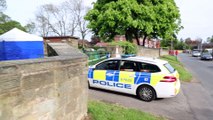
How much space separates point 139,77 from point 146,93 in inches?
24.6

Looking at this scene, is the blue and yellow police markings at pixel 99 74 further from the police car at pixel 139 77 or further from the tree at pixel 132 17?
the tree at pixel 132 17

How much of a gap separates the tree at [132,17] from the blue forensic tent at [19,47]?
1167 centimetres

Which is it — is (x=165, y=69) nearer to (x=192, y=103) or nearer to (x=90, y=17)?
(x=192, y=103)

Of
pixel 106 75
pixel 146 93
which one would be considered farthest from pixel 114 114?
pixel 106 75

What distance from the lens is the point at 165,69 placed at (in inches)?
312

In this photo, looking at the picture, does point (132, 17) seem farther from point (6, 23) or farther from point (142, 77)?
point (6, 23)

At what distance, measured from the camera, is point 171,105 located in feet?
25.9

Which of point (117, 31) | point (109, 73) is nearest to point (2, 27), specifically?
point (117, 31)

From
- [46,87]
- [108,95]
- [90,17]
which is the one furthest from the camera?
[90,17]

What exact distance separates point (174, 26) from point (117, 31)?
296 inches

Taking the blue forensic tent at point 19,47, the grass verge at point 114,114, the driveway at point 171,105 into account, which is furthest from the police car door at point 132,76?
the blue forensic tent at point 19,47

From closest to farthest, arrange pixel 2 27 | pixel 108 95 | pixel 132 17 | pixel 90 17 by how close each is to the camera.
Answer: pixel 108 95
pixel 132 17
pixel 90 17
pixel 2 27

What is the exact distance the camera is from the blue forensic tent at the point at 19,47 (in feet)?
30.6

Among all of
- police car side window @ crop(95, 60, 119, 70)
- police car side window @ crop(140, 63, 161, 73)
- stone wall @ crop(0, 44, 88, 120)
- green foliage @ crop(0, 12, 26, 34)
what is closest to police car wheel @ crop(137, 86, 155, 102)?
police car side window @ crop(140, 63, 161, 73)
